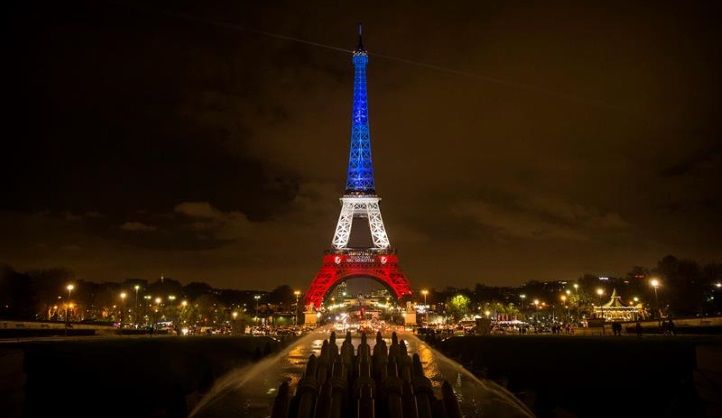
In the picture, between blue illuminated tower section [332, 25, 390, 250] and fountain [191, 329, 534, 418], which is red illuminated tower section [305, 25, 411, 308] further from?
fountain [191, 329, 534, 418]

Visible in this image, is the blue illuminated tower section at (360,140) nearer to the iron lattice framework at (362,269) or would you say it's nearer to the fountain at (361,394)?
the iron lattice framework at (362,269)

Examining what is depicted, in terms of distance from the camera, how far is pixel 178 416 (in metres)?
16.4

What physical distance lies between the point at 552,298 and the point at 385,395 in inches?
5602

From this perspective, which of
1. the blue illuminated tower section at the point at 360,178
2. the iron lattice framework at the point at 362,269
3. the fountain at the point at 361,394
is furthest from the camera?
the blue illuminated tower section at the point at 360,178

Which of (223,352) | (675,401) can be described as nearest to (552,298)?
(223,352)

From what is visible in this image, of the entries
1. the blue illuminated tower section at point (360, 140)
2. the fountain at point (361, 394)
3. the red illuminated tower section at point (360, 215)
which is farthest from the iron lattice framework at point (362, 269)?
the fountain at point (361, 394)

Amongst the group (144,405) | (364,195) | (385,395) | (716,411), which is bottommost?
(144,405)

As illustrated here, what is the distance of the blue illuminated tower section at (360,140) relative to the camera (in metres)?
127

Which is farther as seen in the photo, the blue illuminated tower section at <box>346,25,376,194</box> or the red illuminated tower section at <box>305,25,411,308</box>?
the blue illuminated tower section at <box>346,25,376,194</box>

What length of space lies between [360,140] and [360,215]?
17.4 meters

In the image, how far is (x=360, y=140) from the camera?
12888 centimetres

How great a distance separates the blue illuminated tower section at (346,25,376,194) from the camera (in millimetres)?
127300

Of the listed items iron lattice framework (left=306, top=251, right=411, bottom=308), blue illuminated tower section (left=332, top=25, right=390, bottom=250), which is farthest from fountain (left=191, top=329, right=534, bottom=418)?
blue illuminated tower section (left=332, top=25, right=390, bottom=250)

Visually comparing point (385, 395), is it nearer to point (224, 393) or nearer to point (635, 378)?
point (224, 393)
